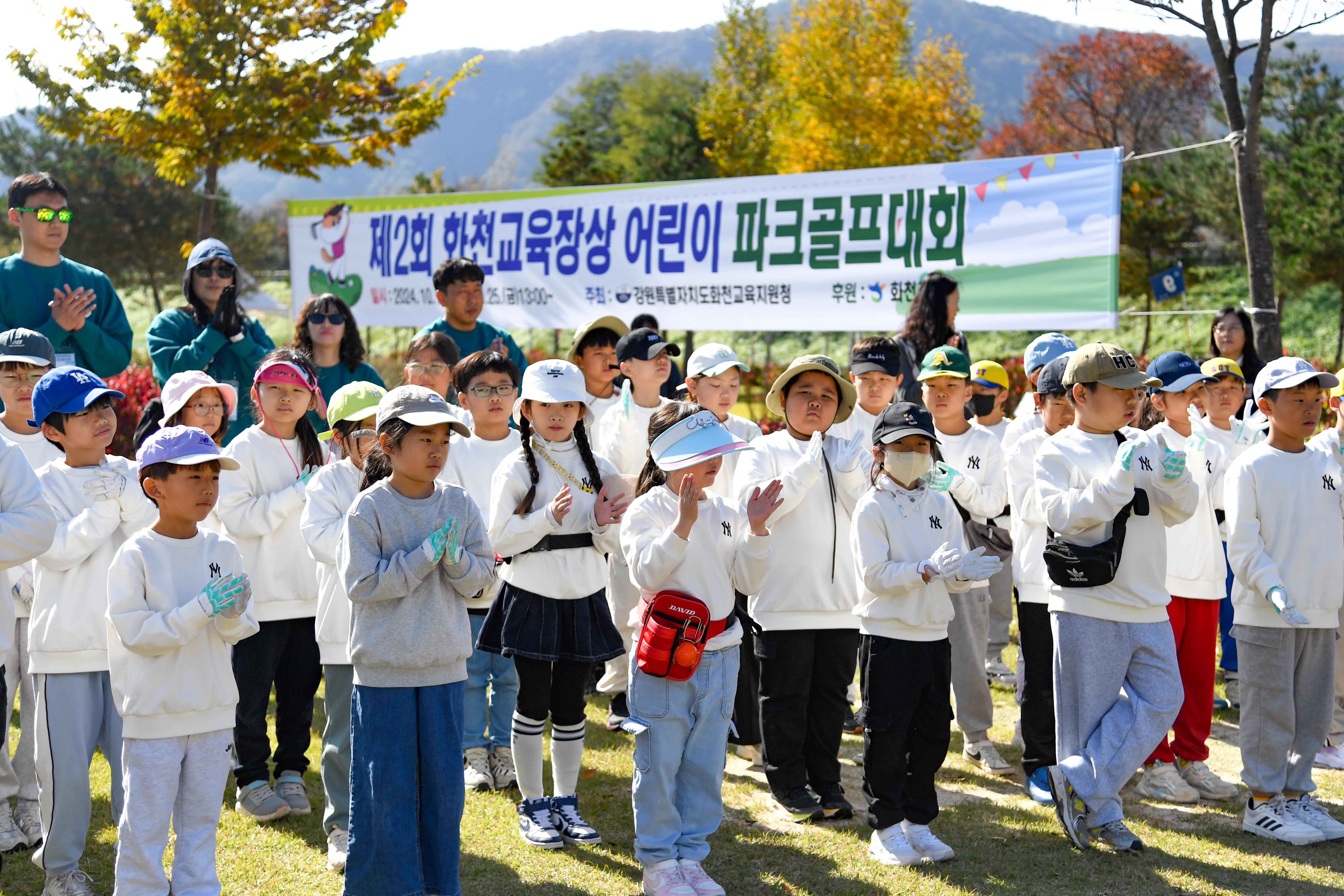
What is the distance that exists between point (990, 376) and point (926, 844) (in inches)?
101

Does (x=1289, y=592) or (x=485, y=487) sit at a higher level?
(x=485, y=487)

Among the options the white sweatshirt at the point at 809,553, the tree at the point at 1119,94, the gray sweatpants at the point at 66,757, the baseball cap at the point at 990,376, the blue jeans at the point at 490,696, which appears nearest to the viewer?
the gray sweatpants at the point at 66,757

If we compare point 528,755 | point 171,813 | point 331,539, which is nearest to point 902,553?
point 528,755

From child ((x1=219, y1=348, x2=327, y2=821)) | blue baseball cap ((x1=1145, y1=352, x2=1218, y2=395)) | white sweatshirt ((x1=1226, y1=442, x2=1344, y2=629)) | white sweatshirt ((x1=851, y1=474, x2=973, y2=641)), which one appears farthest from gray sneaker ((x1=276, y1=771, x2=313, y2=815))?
blue baseball cap ((x1=1145, y1=352, x2=1218, y2=395))

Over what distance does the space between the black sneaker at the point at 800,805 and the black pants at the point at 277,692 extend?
1945 millimetres

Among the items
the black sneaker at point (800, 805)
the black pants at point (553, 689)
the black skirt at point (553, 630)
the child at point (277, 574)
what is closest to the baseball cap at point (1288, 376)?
the black sneaker at point (800, 805)

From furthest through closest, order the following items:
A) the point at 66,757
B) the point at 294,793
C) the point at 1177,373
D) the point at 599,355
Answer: the point at 599,355, the point at 1177,373, the point at 294,793, the point at 66,757

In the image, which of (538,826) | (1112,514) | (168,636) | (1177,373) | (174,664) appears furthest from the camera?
(1177,373)

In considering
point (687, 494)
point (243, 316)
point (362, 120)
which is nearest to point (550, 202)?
point (362, 120)

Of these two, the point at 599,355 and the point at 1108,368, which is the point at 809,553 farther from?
the point at 599,355

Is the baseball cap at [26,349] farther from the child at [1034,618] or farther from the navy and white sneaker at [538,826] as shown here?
the child at [1034,618]

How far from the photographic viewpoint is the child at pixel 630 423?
5.32m

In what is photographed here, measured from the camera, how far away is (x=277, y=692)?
444 centimetres

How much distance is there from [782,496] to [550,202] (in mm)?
6868
